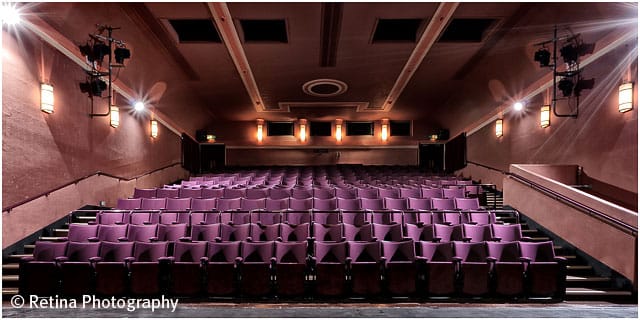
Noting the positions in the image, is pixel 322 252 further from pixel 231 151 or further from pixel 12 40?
pixel 231 151

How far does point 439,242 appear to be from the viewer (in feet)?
11.0

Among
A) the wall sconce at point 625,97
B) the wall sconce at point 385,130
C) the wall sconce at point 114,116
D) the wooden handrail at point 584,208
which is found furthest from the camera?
the wall sconce at point 385,130

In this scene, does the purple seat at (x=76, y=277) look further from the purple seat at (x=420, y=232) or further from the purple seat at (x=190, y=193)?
the purple seat at (x=420, y=232)

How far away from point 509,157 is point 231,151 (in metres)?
7.93

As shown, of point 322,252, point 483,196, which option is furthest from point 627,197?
point 322,252

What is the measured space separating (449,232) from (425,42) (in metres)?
3.35

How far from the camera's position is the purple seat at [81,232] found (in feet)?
11.6

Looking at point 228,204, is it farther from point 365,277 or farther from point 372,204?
point 365,277

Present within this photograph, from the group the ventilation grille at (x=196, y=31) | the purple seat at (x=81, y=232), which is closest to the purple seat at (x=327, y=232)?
the purple seat at (x=81, y=232)

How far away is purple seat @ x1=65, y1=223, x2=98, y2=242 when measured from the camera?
3.55m

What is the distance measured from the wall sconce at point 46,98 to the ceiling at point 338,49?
70 centimetres

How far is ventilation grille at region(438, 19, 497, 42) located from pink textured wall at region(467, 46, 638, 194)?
129 cm

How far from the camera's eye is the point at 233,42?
586 centimetres

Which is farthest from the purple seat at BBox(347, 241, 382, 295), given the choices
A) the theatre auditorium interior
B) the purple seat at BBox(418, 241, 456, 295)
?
the purple seat at BBox(418, 241, 456, 295)
